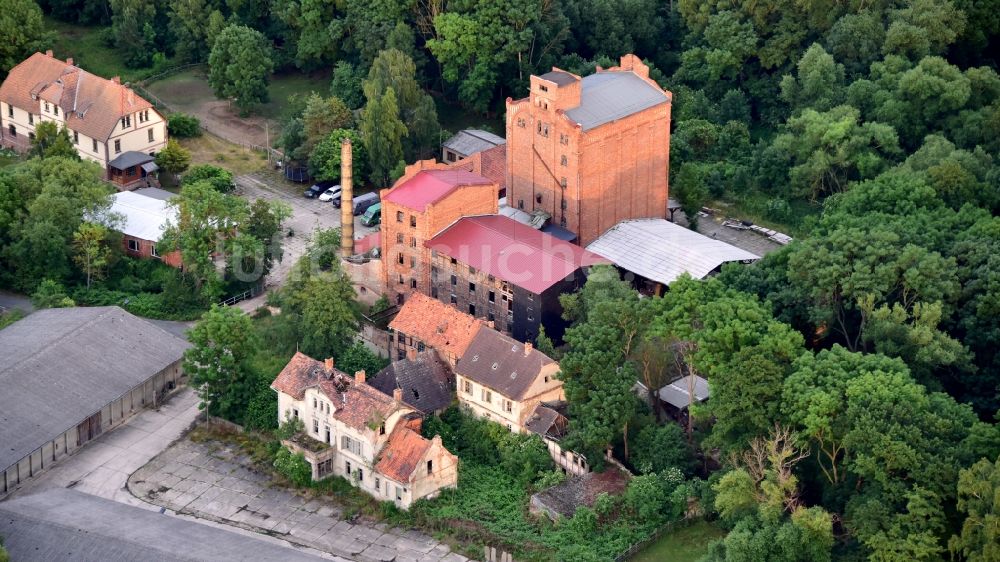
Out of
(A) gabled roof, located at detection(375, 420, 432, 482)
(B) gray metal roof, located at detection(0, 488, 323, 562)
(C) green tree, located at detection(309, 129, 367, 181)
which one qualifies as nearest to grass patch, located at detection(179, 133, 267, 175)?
(C) green tree, located at detection(309, 129, 367, 181)

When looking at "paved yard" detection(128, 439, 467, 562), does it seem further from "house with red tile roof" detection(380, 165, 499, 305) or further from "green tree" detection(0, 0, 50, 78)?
"green tree" detection(0, 0, 50, 78)

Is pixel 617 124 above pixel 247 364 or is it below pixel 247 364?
above

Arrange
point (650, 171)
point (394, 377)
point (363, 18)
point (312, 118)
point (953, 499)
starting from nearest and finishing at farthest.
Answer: point (953, 499), point (394, 377), point (650, 171), point (312, 118), point (363, 18)

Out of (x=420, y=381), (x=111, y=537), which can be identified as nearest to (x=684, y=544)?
(x=420, y=381)

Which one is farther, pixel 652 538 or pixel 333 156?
pixel 333 156

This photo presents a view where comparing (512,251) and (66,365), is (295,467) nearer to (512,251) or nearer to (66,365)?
(66,365)

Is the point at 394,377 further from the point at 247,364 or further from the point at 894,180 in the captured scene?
the point at 894,180

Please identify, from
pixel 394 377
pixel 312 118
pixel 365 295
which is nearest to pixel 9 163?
pixel 312 118
